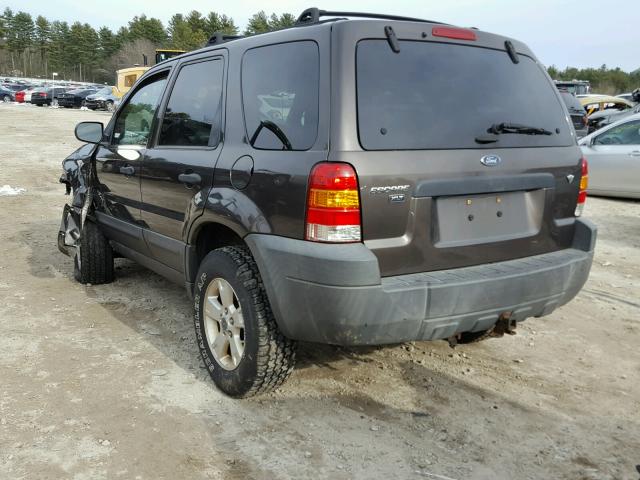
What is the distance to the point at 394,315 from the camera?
2.54 metres

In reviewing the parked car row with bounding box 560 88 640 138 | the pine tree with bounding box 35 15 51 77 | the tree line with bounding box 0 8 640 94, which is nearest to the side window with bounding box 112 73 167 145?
the parked car row with bounding box 560 88 640 138

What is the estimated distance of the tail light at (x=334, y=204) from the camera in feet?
8.11

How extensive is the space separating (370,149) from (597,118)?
18.0m

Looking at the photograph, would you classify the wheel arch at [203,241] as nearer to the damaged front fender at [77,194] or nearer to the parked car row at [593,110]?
the damaged front fender at [77,194]

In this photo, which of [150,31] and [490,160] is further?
[150,31]

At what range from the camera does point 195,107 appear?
3562 millimetres

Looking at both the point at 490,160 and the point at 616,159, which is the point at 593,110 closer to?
the point at 616,159

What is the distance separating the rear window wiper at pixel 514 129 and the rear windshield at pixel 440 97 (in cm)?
2

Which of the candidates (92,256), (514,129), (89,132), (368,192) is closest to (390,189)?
(368,192)

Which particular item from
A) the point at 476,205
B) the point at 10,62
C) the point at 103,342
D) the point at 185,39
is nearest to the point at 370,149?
the point at 476,205

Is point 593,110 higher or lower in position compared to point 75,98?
lower

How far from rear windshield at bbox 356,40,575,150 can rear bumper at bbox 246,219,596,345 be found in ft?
Result: 1.85

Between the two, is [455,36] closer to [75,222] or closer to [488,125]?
[488,125]

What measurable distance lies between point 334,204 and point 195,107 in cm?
152
